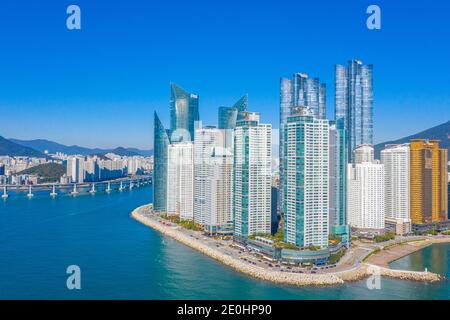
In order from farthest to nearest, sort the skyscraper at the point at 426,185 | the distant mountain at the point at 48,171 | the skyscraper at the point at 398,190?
the distant mountain at the point at 48,171
the skyscraper at the point at 426,185
the skyscraper at the point at 398,190

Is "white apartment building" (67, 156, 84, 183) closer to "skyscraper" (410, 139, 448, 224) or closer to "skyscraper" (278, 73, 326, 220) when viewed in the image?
"skyscraper" (278, 73, 326, 220)

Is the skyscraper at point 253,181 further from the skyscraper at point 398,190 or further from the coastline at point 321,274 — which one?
the skyscraper at point 398,190

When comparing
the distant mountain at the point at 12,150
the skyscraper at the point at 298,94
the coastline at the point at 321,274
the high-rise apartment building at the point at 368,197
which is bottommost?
the coastline at the point at 321,274

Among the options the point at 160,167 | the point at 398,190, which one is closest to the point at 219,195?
the point at 398,190

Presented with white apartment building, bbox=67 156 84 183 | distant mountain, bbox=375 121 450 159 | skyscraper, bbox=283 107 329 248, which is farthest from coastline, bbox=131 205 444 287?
white apartment building, bbox=67 156 84 183

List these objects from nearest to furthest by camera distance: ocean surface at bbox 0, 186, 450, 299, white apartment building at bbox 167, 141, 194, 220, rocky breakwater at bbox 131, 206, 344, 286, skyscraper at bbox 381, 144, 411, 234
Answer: ocean surface at bbox 0, 186, 450, 299 → rocky breakwater at bbox 131, 206, 344, 286 → skyscraper at bbox 381, 144, 411, 234 → white apartment building at bbox 167, 141, 194, 220

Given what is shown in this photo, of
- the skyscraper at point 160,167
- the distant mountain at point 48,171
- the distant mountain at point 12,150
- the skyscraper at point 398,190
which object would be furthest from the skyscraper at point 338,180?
the distant mountain at point 12,150

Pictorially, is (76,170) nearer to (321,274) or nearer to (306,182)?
(306,182)
